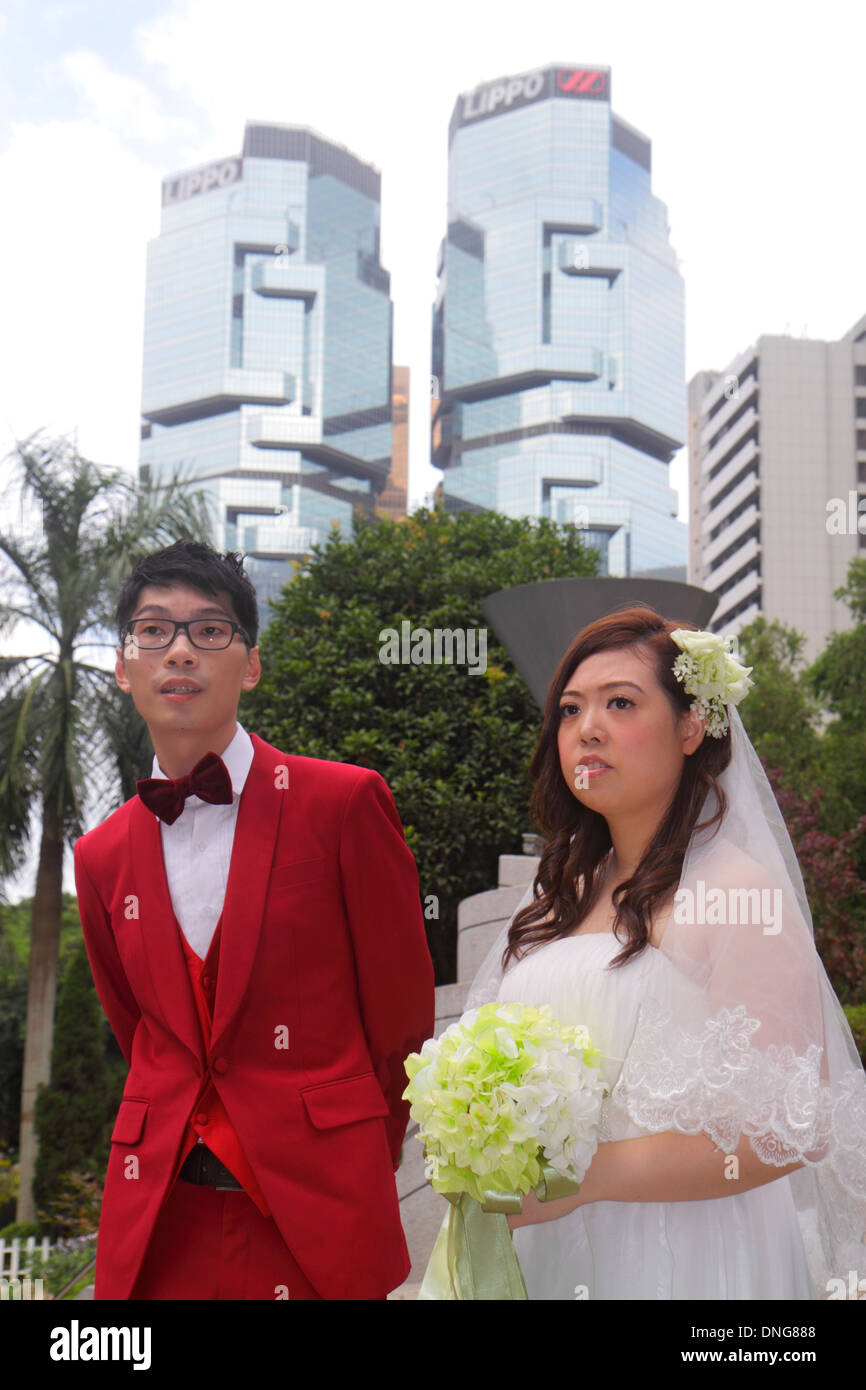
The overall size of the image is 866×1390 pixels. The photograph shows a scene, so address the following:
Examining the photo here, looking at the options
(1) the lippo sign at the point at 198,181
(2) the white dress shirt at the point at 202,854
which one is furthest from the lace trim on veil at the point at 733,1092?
(1) the lippo sign at the point at 198,181

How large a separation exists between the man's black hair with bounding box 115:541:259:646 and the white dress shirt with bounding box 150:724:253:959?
32 centimetres

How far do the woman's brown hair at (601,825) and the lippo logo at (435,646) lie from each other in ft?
14.7

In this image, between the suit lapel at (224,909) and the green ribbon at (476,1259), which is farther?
the suit lapel at (224,909)

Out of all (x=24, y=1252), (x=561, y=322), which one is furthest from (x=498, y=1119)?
(x=561, y=322)

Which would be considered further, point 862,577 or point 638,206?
point 638,206

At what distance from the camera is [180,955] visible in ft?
8.65

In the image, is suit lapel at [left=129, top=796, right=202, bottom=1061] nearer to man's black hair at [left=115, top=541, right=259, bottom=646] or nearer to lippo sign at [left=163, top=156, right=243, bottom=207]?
man's black hair at [left=115, top=541, right=259, bottom=646]

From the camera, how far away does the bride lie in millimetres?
2344

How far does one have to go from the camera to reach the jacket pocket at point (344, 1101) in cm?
255

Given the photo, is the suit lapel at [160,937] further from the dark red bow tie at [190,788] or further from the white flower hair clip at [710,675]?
the white flower hair clip at [710,675]
